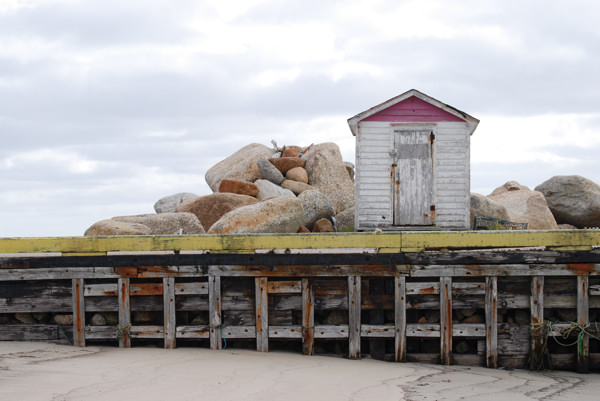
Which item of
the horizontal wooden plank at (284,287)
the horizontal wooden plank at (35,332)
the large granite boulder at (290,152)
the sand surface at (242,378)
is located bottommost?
the sand surface at (242,378)

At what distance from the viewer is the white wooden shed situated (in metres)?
14.7

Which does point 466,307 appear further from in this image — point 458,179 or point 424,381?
point 458,179

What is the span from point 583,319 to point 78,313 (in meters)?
7.59

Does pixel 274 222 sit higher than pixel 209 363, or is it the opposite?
pixel 274 222

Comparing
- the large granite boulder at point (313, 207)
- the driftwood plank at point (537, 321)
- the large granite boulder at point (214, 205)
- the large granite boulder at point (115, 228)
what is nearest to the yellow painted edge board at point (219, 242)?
the driftwood plank at point (537, 321)

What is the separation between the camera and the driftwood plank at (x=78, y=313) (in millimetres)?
10097

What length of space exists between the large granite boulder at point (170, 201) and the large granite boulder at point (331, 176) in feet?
15.3

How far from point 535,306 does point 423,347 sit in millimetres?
1760

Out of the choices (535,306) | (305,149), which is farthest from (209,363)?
(305,149)

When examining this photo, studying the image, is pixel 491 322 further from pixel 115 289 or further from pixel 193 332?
pixel 115 289

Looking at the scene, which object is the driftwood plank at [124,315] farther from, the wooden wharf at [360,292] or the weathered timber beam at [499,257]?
the weathered timber beam at [499,257]

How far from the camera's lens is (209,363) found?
8914mm

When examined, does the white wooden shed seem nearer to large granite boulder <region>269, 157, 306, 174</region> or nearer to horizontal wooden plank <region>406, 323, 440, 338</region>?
horizontal wooden plank <region>406, 323, 440, 338</region>

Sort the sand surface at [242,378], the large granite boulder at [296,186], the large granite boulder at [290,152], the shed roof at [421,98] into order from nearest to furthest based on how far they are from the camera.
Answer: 1. the sand surface at [242,378]
2. the shed roof at [421,98]
3. the large granite boulder at [296,186]
4. the large granite boulder at [290,152]
